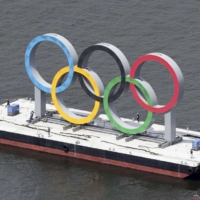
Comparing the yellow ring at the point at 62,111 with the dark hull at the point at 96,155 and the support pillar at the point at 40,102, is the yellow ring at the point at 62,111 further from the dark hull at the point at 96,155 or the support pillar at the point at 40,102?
the dark hull at the point at 96,155

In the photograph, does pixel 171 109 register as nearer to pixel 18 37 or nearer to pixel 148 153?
pixel 148 153

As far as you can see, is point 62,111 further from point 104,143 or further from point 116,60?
point 116,60

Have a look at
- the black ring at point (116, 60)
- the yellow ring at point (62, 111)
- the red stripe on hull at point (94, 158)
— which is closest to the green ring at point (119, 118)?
the black ring at point (116, 60)

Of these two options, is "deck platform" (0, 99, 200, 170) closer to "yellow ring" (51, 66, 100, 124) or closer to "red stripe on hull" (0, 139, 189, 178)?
"yellow ring" (51, 66, 100, 124)

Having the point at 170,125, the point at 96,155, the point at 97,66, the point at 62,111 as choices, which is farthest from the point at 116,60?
the point at 97,66

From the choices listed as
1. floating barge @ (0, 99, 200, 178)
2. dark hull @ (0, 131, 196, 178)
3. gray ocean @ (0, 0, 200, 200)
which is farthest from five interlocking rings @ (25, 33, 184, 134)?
gray ocean @ (0, 0, 200, 200)

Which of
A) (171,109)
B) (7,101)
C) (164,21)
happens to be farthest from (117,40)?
(171,109)
